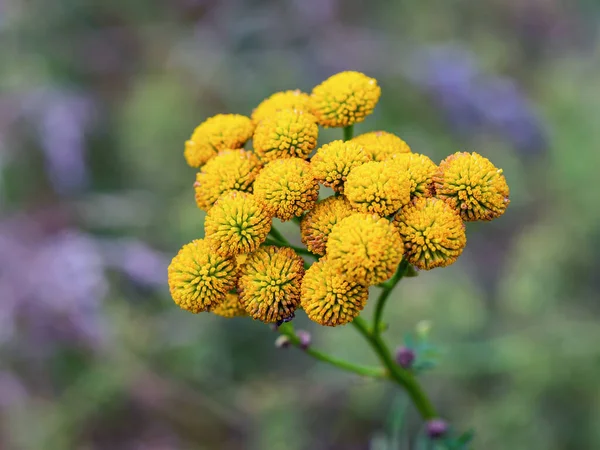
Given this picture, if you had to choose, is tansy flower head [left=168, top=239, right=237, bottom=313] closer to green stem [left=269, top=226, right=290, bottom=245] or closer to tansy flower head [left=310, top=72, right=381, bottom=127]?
green stem [left=269, top=226, right=290, bottom=245]

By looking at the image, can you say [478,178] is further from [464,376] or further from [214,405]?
[214,405]

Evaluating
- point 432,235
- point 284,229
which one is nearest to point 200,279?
point 432,235

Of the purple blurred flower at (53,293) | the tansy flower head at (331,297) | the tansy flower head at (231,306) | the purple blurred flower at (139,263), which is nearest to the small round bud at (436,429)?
the tansy flower head at (331,297)

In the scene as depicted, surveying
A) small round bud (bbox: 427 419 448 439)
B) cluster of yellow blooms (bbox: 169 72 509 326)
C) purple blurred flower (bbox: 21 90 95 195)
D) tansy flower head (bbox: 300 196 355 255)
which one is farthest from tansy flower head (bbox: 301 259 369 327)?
purple blurred flower (bbox: 21 90 95 195)

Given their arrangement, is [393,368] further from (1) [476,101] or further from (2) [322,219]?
(1) [476,101]

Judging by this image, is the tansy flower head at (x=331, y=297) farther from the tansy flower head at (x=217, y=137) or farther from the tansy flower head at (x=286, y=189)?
the tansy flower head at (x=217, y=137)

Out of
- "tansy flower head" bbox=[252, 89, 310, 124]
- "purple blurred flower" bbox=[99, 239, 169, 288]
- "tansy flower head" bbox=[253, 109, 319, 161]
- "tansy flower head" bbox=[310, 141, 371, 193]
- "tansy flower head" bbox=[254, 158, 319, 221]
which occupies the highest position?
"purple blurred flower" bbox=[99, 239, 169, 288]
